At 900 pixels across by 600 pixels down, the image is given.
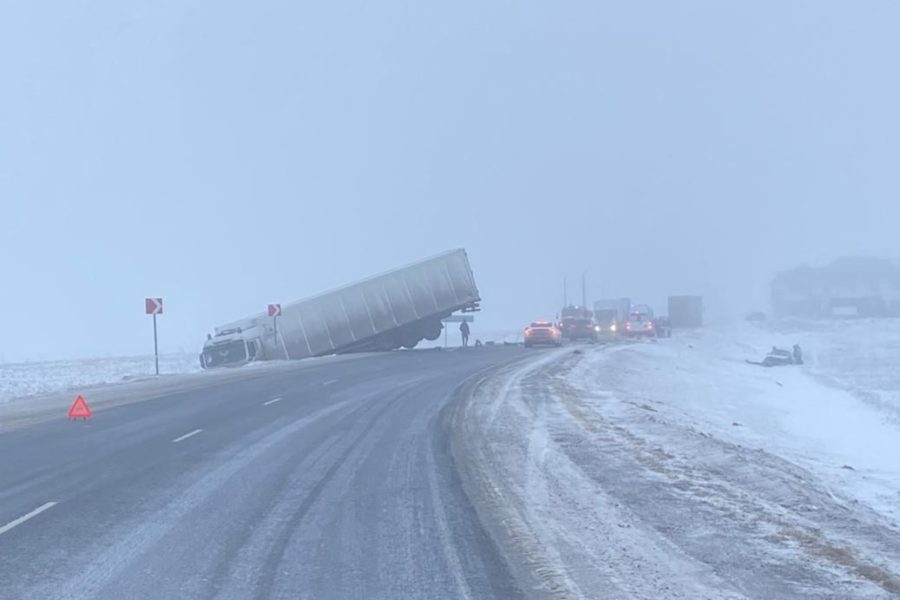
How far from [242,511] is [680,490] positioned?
181 inches

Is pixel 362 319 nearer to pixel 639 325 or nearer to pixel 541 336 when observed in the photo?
pixel 541 336

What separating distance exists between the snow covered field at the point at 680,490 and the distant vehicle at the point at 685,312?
8206 cm

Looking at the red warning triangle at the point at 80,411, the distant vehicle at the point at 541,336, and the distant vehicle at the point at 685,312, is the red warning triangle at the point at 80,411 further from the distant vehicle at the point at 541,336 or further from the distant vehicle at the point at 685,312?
the distant vehicle at the point at 685,312

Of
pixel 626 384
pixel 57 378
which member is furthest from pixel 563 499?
pixel 57 378

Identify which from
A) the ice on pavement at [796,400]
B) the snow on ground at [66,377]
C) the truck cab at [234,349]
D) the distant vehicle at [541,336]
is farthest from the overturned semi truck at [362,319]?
the ice on pavement at [796,400]

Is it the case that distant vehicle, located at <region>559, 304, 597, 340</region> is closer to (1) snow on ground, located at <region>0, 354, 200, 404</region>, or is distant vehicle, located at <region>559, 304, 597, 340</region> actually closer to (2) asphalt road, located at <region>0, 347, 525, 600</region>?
(1) snow on ground, located at <region>0, 354, 200, 404</region>

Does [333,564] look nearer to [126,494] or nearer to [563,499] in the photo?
[563,499]

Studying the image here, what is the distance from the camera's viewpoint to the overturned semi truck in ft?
181

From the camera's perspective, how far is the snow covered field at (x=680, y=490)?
8969 millimetres

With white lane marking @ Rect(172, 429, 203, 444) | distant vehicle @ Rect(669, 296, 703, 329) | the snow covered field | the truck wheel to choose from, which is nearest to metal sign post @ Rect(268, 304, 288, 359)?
the truck wheel

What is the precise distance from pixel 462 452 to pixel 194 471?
151 inches

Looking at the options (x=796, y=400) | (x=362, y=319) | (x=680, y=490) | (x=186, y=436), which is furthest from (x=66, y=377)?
(x=680, y=490)

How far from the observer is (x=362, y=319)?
193ft

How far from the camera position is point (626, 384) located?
33.9 meters
